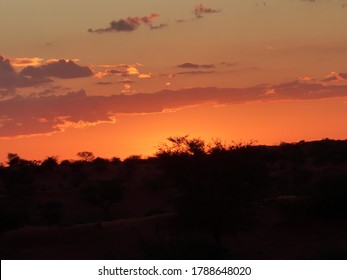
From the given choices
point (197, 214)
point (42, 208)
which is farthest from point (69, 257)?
point (42, 208)

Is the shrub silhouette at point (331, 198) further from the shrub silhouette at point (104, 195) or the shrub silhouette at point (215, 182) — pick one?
the shrub silhouette at point (104, 195)

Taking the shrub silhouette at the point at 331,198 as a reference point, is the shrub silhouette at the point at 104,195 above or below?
above

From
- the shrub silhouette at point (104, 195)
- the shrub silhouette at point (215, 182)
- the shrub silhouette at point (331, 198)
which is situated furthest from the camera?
the shrub silhouette at point (104, 195)

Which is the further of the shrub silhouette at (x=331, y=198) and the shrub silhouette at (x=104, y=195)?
the shrub silhouette at (x=104, y=195)

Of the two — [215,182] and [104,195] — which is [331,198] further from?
[104,195]

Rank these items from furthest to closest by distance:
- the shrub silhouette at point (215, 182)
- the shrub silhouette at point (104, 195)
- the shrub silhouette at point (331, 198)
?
1. the shrub silhouette at point (104, 195)
2. the shrub silhouette at point (331, 198)
3. the shrub silhouette at point (215, 182)

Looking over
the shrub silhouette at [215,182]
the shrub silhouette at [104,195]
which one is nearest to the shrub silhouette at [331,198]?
the shrub silhouette at [215,182]

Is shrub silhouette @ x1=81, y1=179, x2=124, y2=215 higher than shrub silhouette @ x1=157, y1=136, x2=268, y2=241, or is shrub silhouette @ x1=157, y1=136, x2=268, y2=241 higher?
shrub silhouette @ x1=81, y1=179, x2=124, y2=215

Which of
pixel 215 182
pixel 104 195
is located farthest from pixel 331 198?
pixel 104 195

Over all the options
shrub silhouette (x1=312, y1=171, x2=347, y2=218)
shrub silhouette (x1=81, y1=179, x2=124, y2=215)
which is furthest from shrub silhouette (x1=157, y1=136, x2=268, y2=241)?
shrub silhouette (x1=81, y1=179, x2=124, y2=215)

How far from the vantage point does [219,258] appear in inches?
1282

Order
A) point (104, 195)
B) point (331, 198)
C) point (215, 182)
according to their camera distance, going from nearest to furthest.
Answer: point (215, 182)
point (331, 198)
point (104, 195)

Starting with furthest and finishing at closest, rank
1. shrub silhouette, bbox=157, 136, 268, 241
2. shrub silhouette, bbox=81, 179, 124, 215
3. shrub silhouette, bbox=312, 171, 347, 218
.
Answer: shrub silhouette, bbox=81, 179, 124, 215
shrub silhouette, bbox=312, 171, 347, 218
shrub silhouette, bbox=157, 136, 268, 241

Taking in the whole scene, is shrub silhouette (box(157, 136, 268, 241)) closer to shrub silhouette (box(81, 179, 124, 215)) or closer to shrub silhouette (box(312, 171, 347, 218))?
shrub silhouette (box(312, 171, 347, 218))
